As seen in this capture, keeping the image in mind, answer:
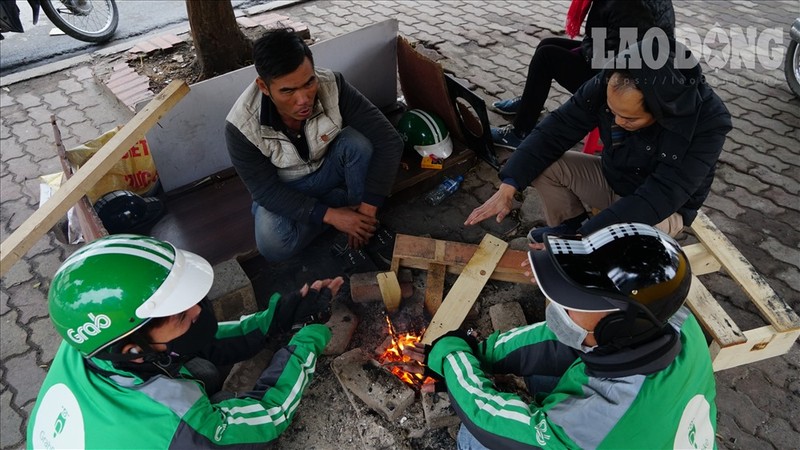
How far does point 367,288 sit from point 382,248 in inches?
21.6

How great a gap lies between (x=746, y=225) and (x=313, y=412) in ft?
12.0

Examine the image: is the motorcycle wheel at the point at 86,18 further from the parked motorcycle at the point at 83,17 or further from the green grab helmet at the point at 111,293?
the green grab helmet at the point at 111,293

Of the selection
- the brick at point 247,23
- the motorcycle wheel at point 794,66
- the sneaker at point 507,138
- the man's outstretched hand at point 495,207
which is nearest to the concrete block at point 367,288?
the man's outstretched hand at point 495,207

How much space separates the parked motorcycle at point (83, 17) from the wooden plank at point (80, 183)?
3.98 meters

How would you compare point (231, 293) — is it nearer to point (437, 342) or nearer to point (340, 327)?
point (340, 327)

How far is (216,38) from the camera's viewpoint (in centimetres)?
485

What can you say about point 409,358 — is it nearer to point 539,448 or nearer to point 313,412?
point 313,412

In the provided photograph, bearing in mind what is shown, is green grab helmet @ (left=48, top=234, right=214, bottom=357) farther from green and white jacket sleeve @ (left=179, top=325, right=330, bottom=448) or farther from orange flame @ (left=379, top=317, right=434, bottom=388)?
orange flame @ (left=379, top=317, right=434, bottom=388)

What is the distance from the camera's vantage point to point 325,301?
3088 mm

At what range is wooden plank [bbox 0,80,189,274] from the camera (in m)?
2.66

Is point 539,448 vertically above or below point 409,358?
above

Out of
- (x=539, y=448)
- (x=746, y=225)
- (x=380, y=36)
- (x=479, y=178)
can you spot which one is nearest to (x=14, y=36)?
(x=380, y=36)

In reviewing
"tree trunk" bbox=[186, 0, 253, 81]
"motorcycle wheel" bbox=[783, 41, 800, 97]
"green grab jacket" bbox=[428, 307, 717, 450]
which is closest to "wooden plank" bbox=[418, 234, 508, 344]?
"green grab jacket" bbox=[428, 307, 717, 450]

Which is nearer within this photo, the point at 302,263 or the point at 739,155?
the point at 302,263
